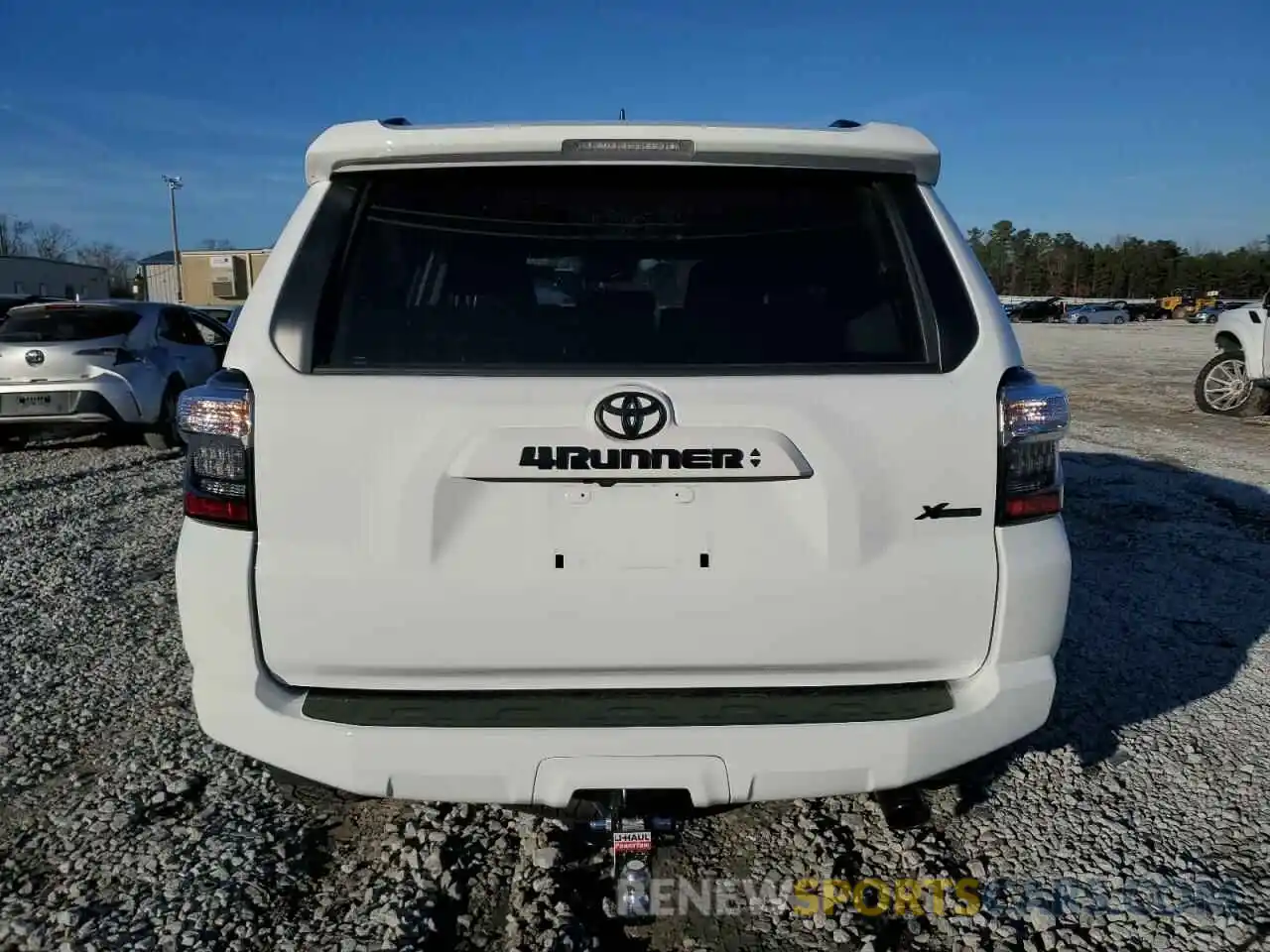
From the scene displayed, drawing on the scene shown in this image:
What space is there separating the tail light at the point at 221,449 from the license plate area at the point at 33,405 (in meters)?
7.82

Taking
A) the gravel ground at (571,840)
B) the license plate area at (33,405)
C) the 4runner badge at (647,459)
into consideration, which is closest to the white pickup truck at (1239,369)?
the gravel ground at (571,840)

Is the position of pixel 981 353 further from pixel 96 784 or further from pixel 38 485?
pixel 38 485

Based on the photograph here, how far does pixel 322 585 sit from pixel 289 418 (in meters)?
0.36

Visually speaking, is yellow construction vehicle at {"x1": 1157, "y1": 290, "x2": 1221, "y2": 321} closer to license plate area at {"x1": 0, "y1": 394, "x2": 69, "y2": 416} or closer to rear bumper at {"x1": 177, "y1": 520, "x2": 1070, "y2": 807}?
license plate area at {"x1": 0, "y1": 394, "x2": 69, "y2": 416}

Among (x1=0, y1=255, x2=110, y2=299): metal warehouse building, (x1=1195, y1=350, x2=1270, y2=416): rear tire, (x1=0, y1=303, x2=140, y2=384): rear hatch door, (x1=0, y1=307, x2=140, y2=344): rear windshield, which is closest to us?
(x1=0, y1=303, x2=140, y2=384): rear hatch door

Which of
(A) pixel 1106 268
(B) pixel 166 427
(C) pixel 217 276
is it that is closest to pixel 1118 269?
(A) pixel 1106 268

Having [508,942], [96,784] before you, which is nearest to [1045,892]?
[508,942]

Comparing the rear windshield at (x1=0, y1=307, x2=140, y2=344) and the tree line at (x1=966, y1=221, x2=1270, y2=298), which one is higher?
the tree line at (x1=966, y1=221, x2=1270, y2=298)

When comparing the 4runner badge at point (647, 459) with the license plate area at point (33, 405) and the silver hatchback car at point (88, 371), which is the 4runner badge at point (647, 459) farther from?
the license plate area at point (33, 405)

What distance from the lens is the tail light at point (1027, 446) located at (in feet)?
6.65

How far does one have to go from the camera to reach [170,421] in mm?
9258

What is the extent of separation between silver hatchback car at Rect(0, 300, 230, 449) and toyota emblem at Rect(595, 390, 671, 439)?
7.76m

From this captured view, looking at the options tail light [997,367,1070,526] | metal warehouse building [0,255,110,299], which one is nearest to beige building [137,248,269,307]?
metal warehouse building [0,255,110,299]

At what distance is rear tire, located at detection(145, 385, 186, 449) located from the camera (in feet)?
29.9
